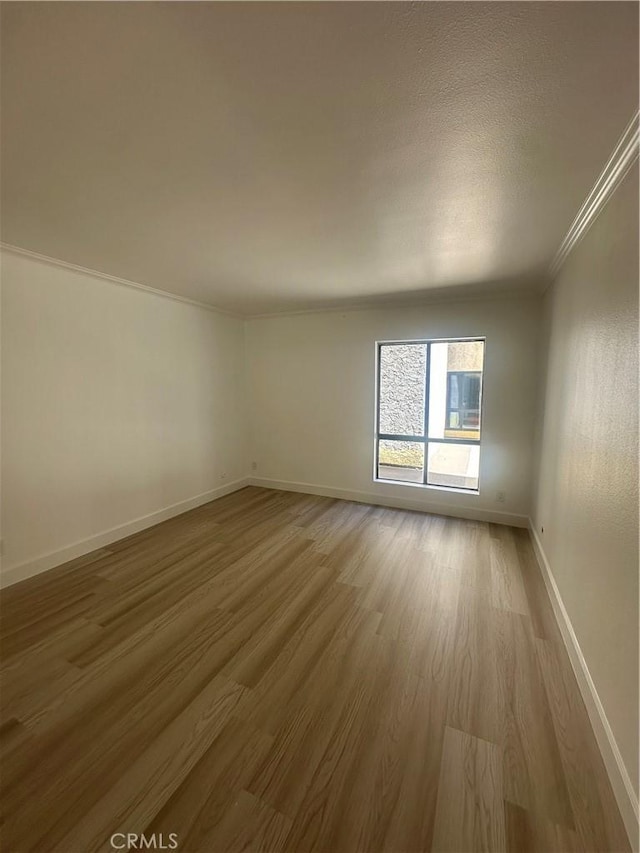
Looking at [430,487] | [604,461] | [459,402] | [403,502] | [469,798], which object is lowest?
[469,798]

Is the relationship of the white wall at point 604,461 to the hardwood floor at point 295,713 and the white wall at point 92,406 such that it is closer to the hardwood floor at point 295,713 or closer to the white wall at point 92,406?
the hardwood floor at point 295,713

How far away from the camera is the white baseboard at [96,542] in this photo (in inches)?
101

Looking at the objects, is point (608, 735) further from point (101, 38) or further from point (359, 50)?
point (101, 38)

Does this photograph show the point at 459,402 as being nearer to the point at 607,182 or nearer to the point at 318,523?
the point at 318,523

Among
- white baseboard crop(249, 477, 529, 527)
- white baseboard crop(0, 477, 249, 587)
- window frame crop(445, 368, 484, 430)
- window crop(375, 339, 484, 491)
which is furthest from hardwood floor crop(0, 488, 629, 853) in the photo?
window frame crop(445, 368, 484, 430)

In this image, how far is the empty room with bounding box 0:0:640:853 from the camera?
1039 millimetres

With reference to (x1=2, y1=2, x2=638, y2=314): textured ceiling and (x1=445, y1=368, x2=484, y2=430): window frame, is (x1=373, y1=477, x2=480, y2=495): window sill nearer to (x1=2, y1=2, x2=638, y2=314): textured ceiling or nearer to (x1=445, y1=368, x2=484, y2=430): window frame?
(x1=445, y1=368, x2=484, y2=430): window frame

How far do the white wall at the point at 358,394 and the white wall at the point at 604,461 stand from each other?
1.20m

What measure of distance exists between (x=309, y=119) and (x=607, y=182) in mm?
1409

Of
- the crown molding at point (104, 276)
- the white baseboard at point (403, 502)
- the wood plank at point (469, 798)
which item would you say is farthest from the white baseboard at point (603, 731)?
the crown molding at point (104, 276)

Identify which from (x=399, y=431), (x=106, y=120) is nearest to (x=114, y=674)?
(x=106, y=120)

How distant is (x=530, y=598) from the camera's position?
2.42 m

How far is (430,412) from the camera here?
4.05 meters

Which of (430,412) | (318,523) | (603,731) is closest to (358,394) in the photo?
(430,412)
